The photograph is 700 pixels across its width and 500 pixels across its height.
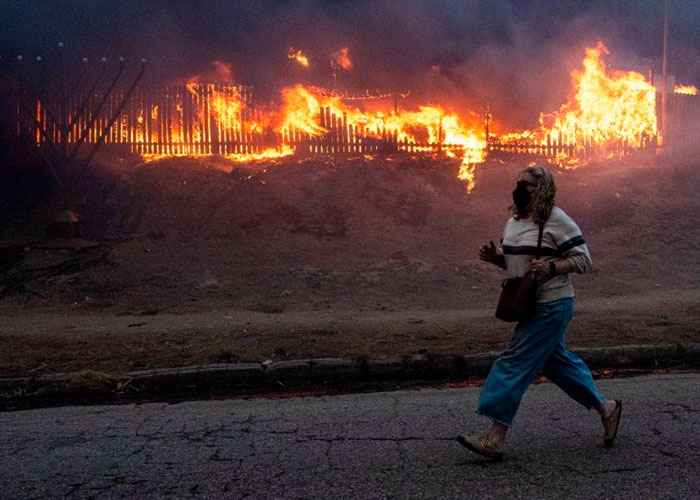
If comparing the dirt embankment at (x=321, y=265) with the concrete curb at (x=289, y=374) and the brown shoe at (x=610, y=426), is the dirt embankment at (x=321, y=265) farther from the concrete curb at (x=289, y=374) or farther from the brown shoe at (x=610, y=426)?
the brown shoe at (x=610, y=426)

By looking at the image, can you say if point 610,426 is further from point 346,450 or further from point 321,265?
point 321,265

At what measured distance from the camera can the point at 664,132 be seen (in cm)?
2298

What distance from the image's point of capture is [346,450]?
15.4 feet

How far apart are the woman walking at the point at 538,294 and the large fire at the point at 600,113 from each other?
17.6 meters

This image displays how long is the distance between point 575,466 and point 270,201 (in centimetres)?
1356

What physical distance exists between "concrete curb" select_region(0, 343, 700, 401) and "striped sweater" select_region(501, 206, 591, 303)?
9.97 ft

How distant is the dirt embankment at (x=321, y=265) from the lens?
8.68 m

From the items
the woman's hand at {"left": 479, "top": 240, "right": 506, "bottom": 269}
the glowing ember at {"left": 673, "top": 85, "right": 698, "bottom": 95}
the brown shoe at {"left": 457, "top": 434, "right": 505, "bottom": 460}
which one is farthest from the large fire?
the brown shoe at {"left": 457, "top": 434, "right": 505, "bottom": 460}

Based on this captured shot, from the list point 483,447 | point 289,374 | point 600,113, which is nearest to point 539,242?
point 483,447

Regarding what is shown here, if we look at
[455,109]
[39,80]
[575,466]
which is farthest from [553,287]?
[39,80]

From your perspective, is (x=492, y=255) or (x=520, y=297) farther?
(x=492, y=255)

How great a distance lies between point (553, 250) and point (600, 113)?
2010cm

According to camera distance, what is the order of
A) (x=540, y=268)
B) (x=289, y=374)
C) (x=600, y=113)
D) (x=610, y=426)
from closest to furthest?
(x=540, y=268) → (x=610, y=426) → (x=289, y=374) → (x=600, y=113)

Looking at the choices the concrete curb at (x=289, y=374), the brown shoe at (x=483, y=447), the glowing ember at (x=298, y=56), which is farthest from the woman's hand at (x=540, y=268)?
the glowing ember at (x=298, y=56)
